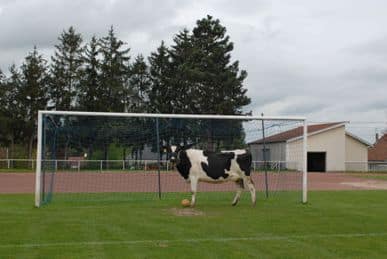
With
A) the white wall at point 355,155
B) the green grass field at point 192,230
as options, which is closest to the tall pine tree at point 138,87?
the white wall at point 355,155

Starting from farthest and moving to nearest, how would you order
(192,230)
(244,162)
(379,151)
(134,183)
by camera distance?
(379,151) → (134,183) → (244,162) → (192,230)

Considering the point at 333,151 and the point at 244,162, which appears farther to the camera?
the point at 333,151

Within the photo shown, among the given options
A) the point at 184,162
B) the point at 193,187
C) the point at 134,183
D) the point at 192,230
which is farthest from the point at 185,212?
the point at 134,183

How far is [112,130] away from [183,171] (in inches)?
352

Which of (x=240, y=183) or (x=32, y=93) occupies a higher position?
(x=32, y=93)

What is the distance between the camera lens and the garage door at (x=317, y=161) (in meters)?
57.2

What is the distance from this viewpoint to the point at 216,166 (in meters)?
16.0

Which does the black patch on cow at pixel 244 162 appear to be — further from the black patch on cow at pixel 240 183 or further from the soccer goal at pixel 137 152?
the soccer goal at pixel 137 152

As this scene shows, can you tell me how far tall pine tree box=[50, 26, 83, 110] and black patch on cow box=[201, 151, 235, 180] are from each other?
41.9m

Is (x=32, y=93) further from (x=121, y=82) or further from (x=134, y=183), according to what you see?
(x=134, y=183)

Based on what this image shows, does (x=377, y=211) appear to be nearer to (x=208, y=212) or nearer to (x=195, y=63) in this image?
(x=208, y=212)

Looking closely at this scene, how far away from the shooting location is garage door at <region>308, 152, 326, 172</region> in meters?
57.2

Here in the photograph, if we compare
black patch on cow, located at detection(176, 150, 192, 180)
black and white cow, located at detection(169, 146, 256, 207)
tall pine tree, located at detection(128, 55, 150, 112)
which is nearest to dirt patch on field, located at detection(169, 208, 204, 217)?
black and white cow, located at detection(169, 146, 256, 207)

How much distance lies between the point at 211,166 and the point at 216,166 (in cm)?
14
